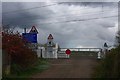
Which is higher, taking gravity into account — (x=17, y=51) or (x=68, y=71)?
(x=17, y=51)

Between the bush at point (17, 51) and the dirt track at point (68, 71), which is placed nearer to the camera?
the dirt track at point (68, 71)

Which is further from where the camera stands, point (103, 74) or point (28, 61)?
point (28, 61)

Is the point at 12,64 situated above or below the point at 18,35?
below

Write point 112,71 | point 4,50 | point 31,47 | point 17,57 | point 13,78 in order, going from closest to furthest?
point 112,71
point 13,78
point 4,50
point 17,57
point 31,47

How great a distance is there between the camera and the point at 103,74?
21.4m

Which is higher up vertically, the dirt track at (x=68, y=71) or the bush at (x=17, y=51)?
the bush at (x=17, y=51)

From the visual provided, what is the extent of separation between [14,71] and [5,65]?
1.90 meters

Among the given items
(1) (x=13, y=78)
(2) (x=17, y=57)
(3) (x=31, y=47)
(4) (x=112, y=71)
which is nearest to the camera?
(4) (x=112, y=71)

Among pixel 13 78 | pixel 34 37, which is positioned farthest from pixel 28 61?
pixel 13 78

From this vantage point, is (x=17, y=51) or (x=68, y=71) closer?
(x=17, y=51)

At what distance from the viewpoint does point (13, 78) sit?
22.8m

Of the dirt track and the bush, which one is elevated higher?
the bush

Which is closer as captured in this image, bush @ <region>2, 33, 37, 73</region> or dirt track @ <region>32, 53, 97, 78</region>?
dirt track @ <region>32, 53, 97, 78</region>

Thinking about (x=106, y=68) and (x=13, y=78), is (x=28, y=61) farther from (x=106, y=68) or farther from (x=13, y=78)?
(x=106, y=68)
